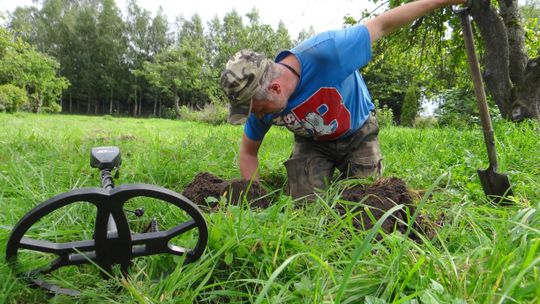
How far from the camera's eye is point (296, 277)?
1.18 metres

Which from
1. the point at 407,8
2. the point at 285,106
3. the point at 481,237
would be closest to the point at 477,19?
the point at 407,8

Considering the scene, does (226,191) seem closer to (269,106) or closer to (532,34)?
(269,106)

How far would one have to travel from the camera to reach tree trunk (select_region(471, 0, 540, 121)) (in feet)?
15.5

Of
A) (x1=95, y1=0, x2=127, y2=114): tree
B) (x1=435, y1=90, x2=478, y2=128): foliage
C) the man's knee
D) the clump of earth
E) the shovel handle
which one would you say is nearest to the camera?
the clump of earth

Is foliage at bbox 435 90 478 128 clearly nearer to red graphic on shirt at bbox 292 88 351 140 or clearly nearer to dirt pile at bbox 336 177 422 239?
red graphic on shirt at bbox 292 88 351 140

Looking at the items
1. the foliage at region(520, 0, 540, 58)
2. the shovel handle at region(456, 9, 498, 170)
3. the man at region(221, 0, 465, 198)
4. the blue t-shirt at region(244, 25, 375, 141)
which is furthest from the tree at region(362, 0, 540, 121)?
the blue t-shirt at region(244, 25, 375, 141)

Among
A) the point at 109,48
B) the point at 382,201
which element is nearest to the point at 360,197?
the point at 382,201

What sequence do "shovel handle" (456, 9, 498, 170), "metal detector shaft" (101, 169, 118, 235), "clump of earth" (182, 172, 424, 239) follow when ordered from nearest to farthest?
1. "metal detector shaft" (101, 169, 118, 235)
2. "clump of earth" (182, 172, 424, 239)
3. "shovel handle" (456, 9, 498, 170)

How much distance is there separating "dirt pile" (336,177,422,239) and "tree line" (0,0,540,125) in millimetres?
3751

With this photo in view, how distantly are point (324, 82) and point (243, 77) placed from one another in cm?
59

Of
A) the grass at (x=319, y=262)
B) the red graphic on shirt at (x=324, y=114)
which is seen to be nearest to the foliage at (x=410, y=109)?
the red graphic on shirt at (x=324, y=114)

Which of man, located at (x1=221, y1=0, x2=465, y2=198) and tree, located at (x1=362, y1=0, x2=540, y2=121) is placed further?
tree, located at (x1=362, y1=0, x2=540, y2=121)

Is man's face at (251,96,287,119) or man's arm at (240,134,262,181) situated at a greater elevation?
man's face at (251,96,287,119)

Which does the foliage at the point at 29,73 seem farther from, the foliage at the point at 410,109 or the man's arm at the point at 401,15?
the man's arm at the point at 401,15
